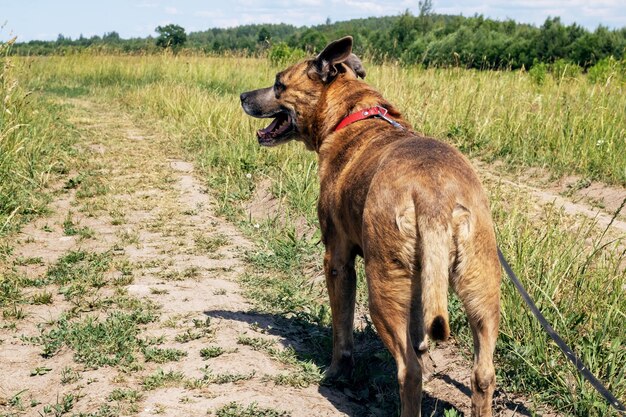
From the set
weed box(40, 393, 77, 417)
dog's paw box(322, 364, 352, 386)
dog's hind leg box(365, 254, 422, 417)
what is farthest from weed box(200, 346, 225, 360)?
dog's hind leg box(365, 254, 422, 417)

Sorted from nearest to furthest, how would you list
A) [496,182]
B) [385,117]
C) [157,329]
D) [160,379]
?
1. [160,379]
2. [385,117]
3. [157,329]
4. [496,182]

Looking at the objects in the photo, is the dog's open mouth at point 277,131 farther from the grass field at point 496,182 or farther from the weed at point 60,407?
the weed at point 60,407

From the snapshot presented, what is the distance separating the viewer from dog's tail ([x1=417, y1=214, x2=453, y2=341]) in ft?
7.84

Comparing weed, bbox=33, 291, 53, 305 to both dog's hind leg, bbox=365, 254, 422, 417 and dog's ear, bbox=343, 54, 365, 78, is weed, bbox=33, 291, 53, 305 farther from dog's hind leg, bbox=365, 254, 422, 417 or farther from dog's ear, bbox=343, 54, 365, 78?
dog's hind leg, bbox=365, 254, 422, 417

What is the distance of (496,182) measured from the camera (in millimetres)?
6824

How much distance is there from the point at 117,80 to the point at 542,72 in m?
13.0

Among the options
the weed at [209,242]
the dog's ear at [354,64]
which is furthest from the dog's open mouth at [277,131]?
the weed at [209,242]

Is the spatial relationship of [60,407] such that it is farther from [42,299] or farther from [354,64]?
[354,64]

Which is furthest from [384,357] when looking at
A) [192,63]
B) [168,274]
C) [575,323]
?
[192,63]

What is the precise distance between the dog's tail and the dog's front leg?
1084 mm

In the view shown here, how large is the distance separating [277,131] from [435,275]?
2.34m

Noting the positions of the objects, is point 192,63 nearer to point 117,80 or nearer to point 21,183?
point 117,80

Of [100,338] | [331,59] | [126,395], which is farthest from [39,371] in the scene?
[331,59]

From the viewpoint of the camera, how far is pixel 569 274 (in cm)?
387
